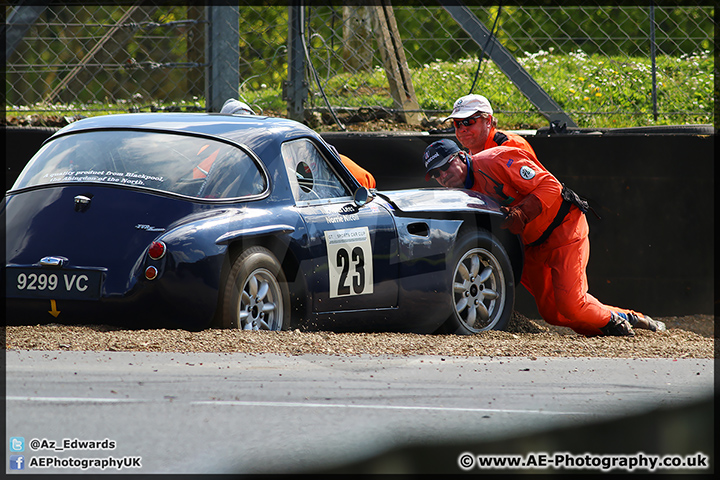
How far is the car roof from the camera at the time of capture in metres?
6.01

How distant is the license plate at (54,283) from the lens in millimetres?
5125

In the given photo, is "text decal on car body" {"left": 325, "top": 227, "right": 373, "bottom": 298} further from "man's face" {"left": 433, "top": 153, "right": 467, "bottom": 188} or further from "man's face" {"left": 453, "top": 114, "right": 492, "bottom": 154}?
"man's face" {"left": 453, "top": 114, "right": 492, "bottom": 154}

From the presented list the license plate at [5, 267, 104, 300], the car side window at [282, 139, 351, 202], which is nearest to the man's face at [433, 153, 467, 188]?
the car side window at [282, 139, 351, 202]

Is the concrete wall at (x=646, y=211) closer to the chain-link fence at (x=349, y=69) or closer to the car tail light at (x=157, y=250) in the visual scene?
the chain-link fence at (x=349, y=69)

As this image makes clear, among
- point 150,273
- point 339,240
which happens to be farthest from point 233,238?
point 339,240

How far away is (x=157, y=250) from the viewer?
200 inches

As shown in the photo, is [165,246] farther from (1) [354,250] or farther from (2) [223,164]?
(1) [354,250]

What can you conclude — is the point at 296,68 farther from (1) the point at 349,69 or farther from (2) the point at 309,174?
(2) the point at 309,174

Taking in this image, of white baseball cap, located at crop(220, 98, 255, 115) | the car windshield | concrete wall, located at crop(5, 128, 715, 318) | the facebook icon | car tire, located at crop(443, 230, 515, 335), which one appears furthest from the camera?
concrete wall, located at crop(5, 128, 715, 318)

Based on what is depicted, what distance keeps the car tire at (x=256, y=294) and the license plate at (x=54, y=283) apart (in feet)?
2.25

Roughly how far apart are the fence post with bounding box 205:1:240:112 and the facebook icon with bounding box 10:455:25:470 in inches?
240

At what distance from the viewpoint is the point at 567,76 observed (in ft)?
41.6

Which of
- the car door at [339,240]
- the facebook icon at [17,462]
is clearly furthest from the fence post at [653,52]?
the facebook icon at [17,462]

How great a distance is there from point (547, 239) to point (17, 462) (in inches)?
209
